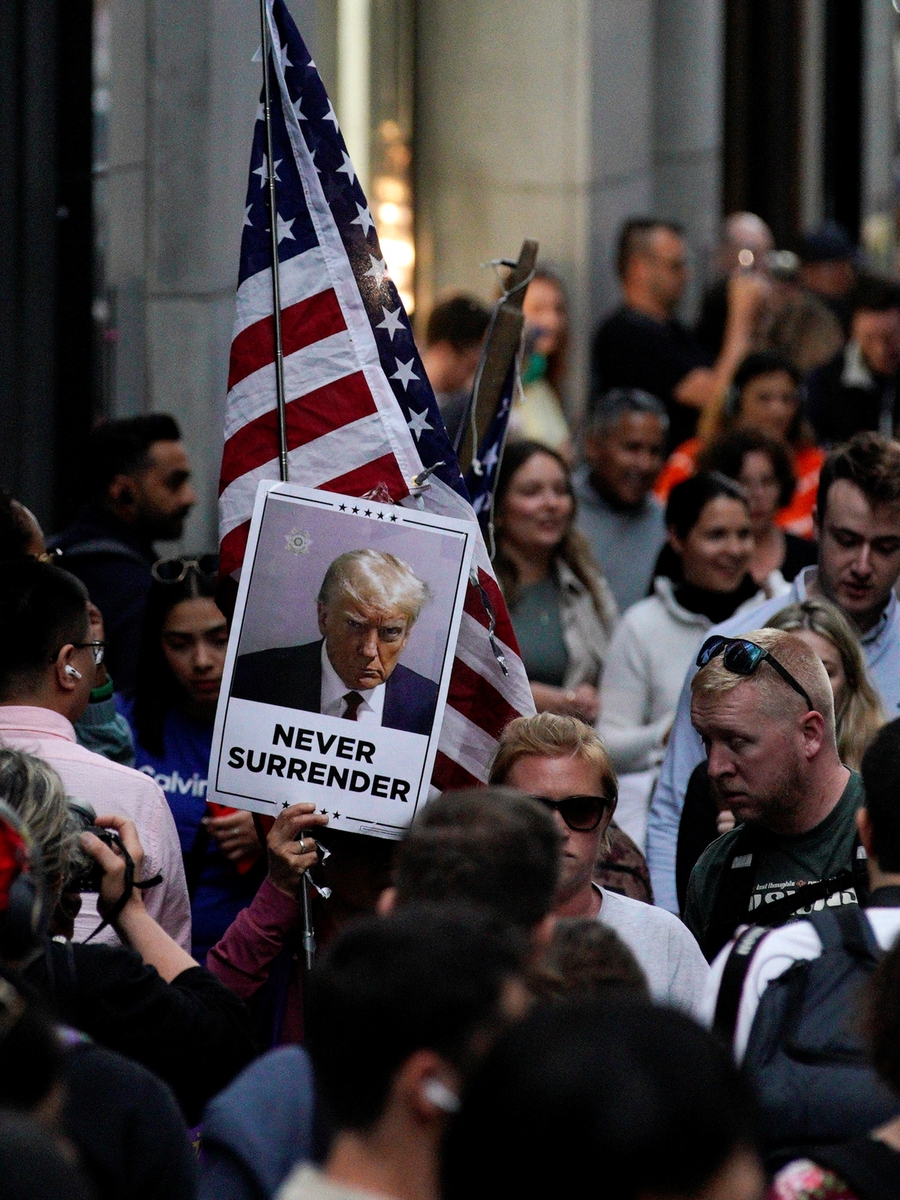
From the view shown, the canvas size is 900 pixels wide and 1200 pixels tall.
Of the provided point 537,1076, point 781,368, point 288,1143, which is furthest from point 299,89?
point 781,368

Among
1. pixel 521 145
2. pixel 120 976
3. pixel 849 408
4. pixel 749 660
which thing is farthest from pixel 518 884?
pixel 521 145

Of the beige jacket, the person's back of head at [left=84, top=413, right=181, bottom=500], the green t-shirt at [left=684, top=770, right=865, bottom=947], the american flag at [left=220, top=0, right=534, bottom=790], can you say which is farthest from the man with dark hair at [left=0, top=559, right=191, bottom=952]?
the beige jacket

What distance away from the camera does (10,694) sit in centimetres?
473

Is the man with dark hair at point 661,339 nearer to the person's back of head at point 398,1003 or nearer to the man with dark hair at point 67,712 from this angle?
the man with dark hair at point 67,712

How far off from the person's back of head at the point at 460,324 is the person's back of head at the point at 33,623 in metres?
4.02

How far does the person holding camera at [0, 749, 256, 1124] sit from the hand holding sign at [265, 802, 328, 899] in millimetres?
637

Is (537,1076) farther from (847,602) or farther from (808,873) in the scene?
(847,602)

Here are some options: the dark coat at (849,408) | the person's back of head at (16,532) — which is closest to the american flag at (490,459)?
the person's back of head at (16,532)

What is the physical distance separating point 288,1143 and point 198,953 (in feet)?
7.99

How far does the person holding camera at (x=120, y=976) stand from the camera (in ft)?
11.8

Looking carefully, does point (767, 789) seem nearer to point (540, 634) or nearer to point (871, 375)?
point (540, 634)

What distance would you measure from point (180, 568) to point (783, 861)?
7.35 feet

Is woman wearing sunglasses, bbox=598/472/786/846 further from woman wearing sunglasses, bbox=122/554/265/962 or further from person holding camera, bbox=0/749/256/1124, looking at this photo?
person holding camera, bbox=0/749/256/1124

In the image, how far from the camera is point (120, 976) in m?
3.62
